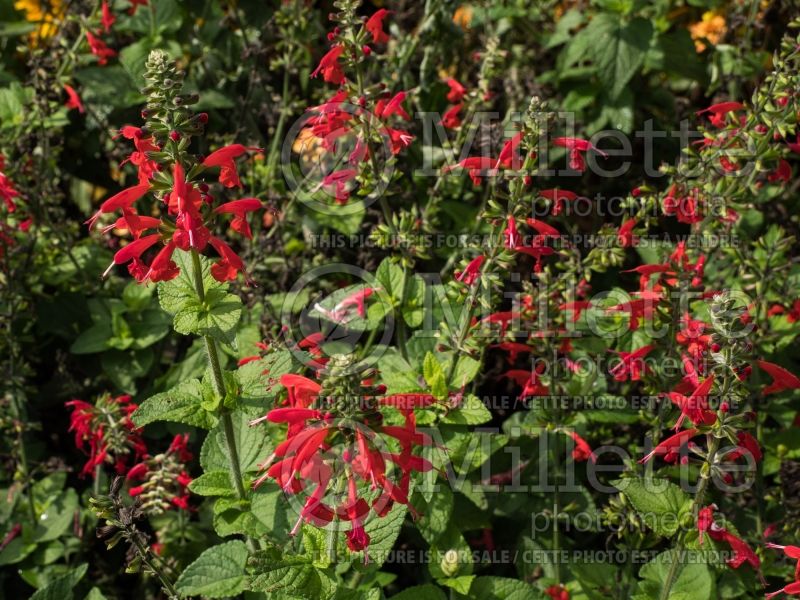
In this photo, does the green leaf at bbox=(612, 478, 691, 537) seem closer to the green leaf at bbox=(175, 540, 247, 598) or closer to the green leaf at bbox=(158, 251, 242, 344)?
the green leaf at bbox=(175, 540, 247, 598)

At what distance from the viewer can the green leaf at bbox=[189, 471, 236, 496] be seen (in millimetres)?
2293

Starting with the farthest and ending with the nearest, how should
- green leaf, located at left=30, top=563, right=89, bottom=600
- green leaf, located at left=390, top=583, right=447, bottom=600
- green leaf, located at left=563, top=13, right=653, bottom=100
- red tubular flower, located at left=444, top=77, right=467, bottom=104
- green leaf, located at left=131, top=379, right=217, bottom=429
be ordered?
1. green leaf, located at left=563, top=13, right=653, bottom=100
2. red tubular flower, located at left=444, top=77, right=467, bottom=104
3. green leaf, located at left=30, top=563, right=89, bottom=600
4. green leaf, located at left=390, top=583, right=447, bottom=600
5. green leaf, located at left=131, top=379, right=217, bottom=429

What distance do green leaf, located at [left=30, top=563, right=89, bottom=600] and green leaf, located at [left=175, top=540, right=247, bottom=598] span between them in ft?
1.67

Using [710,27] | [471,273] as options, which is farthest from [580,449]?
[710,27]

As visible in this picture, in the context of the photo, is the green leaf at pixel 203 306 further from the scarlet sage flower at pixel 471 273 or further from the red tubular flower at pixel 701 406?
the red tubular flower at pixel 701 406

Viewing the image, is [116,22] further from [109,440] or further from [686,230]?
[686,230]

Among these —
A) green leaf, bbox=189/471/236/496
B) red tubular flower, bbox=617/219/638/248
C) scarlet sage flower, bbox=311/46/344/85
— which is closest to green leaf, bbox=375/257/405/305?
scarlet sage flower, bbox=311/46/344/85

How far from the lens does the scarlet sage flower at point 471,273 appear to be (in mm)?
2502

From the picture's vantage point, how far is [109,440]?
9.10ft

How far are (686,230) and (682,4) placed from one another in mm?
1710

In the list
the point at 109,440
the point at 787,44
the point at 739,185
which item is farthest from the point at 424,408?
the point at 787,44

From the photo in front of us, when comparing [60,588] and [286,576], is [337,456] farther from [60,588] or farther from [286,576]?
[60,588]

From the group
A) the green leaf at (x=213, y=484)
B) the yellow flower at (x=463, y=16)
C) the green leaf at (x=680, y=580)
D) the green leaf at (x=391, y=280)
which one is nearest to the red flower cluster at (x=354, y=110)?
the green leaf at (x=391, y=280)

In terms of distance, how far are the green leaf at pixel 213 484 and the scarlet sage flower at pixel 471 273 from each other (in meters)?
0.84
